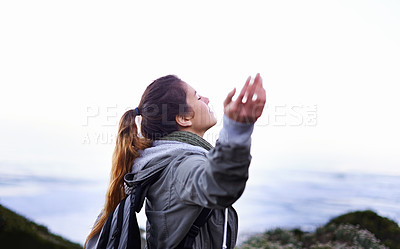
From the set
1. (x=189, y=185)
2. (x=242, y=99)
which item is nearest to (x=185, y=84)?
(x=189, y=185)

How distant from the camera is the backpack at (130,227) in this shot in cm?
176

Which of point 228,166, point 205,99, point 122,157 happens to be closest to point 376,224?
point 205,99

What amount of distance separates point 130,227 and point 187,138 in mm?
538

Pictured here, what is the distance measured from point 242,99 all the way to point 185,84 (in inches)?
43.4

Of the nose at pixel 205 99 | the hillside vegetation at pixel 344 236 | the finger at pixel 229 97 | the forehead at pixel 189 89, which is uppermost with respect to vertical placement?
the finger at pixel 229 97

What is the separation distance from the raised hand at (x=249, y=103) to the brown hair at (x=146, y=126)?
3.22 ft

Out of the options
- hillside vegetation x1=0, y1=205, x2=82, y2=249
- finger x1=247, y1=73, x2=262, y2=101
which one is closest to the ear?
finger x1=247, y1=73, x2=262, y2=101

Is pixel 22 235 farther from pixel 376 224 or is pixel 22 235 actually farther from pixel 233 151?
pixel 376 224

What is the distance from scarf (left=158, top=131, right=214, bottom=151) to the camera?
80.7 inches

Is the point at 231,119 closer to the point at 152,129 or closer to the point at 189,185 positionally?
the point at 189,185

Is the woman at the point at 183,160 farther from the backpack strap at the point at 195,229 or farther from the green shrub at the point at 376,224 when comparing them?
the green shrub at the point at 376,224

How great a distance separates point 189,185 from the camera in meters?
1.46

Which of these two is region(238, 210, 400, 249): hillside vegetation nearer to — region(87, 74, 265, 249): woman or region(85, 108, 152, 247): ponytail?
region(85, 108, 152, 247): ponytail

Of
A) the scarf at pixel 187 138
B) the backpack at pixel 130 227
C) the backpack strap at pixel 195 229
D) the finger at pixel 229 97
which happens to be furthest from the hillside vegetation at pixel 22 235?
the finger at pixel 229 97
